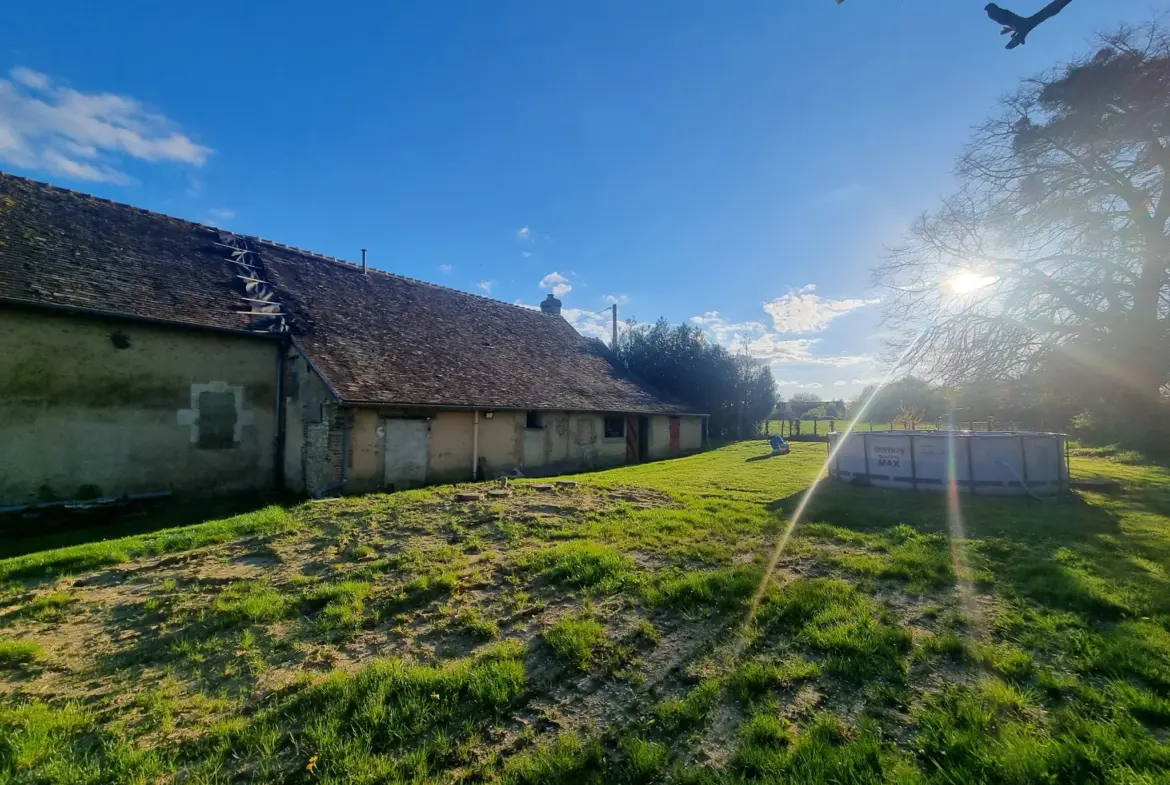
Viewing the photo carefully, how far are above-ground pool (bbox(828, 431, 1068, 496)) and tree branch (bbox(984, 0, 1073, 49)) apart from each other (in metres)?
9.91

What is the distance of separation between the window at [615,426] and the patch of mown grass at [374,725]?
52.1ft

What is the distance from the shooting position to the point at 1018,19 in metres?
3.38

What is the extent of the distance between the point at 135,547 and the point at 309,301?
9232mm

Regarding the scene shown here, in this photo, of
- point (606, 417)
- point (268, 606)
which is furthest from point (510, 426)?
point (268, 606)

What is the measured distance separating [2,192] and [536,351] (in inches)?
602

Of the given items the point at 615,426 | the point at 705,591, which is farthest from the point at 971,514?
the point at 615,426

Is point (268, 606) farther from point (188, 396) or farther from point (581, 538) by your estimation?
point (188, 396)

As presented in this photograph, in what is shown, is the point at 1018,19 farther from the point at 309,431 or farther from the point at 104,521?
the point at 104,521

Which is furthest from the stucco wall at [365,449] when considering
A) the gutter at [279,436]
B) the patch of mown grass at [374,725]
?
the patch of mown grass at [374,725]

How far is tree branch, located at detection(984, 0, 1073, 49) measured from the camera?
3299 mm

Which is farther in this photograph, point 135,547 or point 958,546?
point 135,547

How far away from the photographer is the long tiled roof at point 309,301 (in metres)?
11.0

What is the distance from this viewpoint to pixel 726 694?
3.49 m

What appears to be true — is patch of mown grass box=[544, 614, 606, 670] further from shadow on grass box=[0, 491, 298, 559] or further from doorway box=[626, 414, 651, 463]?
doorway box=[626, 414, 651, 463]
